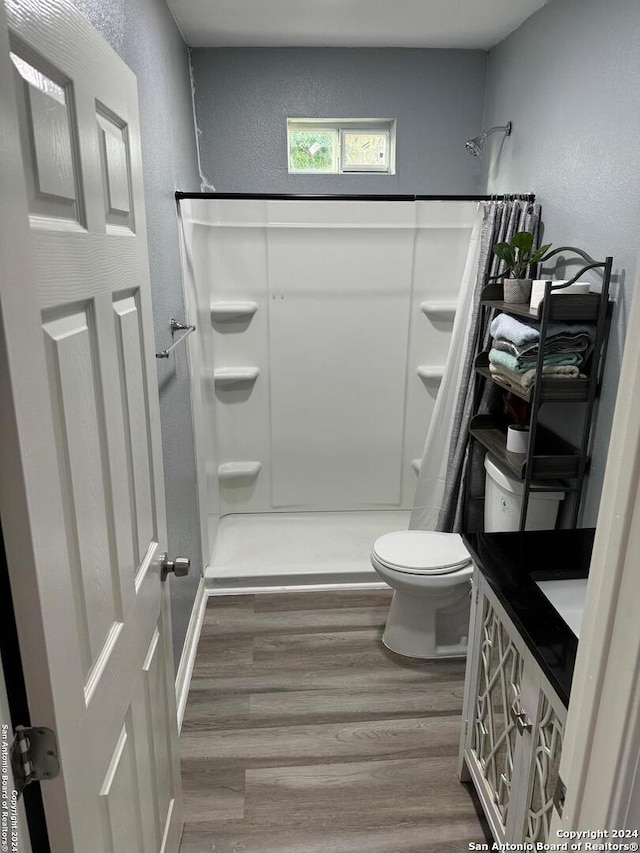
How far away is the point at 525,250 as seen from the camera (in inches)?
85.6

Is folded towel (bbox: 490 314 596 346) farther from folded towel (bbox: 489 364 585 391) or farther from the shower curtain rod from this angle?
the shower curtain rod

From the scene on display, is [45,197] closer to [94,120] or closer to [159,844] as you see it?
[94,120]

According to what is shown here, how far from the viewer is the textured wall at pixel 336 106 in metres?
2.92

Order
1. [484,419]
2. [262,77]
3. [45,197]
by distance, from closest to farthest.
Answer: [45,197] → [484,419] → [262,77]

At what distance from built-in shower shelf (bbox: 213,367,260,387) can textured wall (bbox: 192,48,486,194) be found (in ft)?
3.09

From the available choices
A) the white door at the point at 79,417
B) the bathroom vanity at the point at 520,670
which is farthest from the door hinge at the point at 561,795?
the white door at the point at 79,417

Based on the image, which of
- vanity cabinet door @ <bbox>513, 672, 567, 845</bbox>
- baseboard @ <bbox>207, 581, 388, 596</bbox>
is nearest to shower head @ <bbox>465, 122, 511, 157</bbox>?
baseboard @ <bbox>207, 581, 388, 596</bbox>

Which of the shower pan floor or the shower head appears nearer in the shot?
the shower head

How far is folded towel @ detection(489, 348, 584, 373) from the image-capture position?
6.15 ft

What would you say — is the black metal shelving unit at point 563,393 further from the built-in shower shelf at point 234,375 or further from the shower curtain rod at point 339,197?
the built-in shower shelf at point 234,375

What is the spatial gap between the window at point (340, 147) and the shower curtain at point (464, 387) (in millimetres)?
870

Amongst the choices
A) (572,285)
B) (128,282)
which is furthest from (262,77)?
(128,282)

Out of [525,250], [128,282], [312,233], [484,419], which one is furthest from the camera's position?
[312,233]

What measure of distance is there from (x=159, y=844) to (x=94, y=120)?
5.01ft
